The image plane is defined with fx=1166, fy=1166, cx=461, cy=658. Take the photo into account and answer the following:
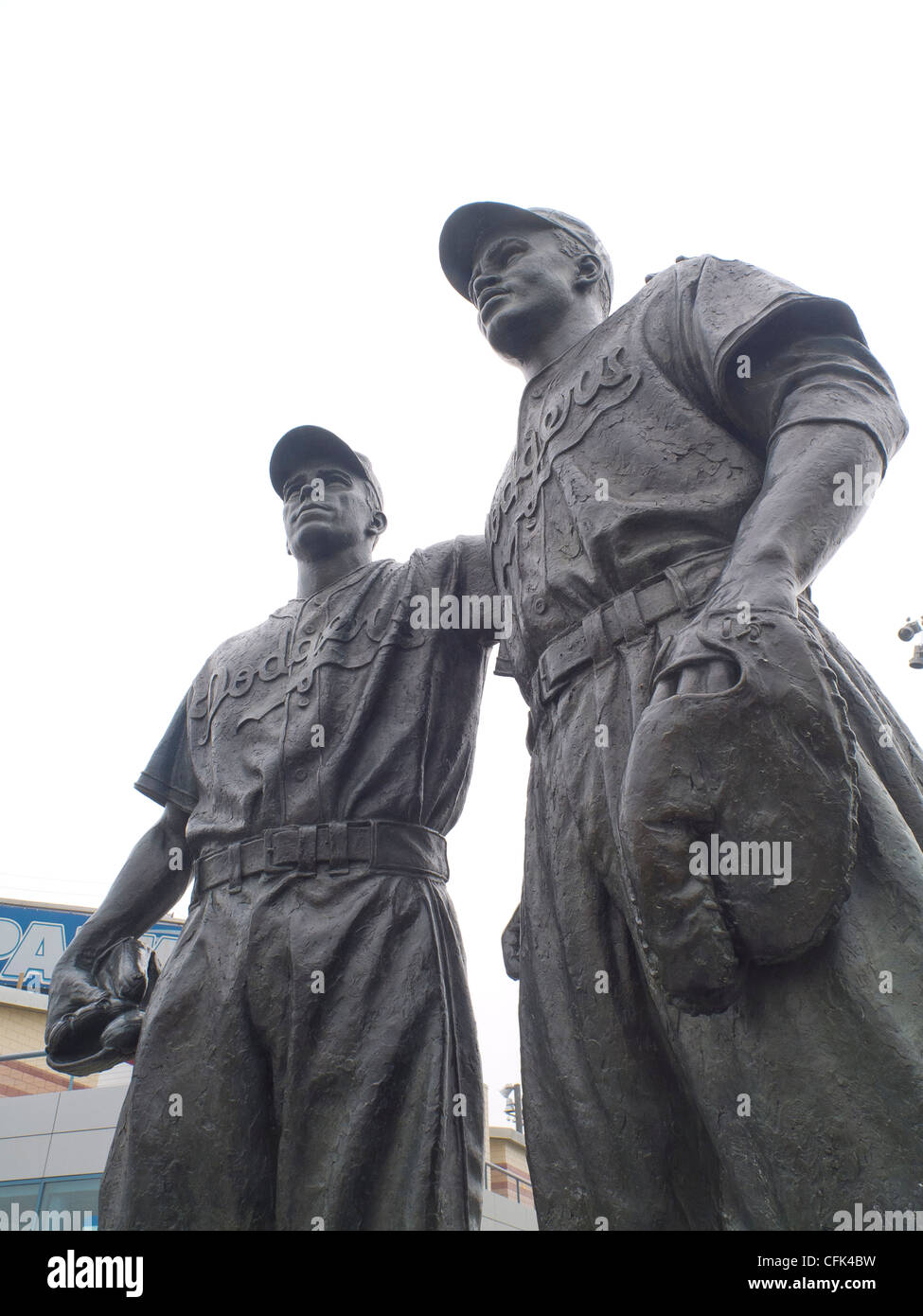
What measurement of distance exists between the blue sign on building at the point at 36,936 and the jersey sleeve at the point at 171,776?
1611cm

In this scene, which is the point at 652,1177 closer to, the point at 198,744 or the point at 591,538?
the point at 591,538

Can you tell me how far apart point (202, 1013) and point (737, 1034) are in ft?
6.99

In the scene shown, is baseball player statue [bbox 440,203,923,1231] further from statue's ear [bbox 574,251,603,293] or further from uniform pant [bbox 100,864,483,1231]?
uniform pant [bbox 100,864,483,1231]

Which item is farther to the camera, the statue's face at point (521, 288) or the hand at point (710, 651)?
the statue's face at point (521, 288)

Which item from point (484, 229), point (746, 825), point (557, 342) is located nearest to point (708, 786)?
point (746, 825)

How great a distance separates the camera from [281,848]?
3.99 meters

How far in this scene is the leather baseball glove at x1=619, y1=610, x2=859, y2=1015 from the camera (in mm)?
2145

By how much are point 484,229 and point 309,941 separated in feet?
7.97

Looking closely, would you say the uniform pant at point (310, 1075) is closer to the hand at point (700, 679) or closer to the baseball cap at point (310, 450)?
the hand at point (700, 679)

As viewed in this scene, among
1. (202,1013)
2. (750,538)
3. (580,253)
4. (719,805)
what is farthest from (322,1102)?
(580,253)

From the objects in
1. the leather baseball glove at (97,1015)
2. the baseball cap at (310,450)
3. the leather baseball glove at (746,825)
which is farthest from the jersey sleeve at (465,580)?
the leather baseball glove at (746,825)

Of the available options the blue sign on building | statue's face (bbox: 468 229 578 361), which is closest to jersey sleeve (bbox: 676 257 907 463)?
statue's face (bbox: 468 229 578 361)

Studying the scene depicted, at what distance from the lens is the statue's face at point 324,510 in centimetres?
493

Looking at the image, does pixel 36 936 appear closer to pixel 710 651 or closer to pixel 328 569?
pixel 328 569
